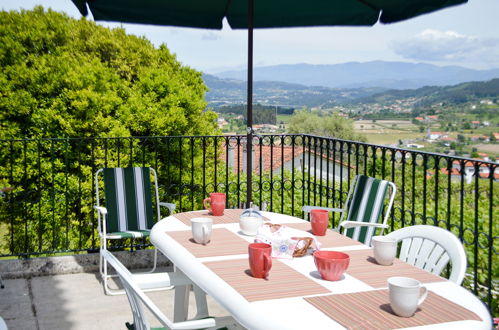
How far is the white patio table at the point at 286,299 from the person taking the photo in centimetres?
153

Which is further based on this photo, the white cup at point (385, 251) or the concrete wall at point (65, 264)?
the concrete wall at point (65, 264)

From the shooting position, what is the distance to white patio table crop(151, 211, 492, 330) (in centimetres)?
153

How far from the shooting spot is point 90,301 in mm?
4238

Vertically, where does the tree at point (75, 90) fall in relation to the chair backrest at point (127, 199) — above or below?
above

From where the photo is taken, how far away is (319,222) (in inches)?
103

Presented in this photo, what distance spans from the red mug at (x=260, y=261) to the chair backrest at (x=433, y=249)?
2.49 feet

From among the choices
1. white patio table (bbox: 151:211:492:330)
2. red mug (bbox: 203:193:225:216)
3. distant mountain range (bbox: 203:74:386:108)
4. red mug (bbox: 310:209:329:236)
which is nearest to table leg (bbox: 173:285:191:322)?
red mug (bbox: 203:193:225:216)

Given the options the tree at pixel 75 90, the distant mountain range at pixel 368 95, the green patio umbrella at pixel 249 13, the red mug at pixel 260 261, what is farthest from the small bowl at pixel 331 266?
the distant mountain range at pixel 368 95

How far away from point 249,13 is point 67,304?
265 cm

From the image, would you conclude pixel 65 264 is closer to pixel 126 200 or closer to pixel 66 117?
pixel 126 200

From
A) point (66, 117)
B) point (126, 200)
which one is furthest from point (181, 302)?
point (66, 117)

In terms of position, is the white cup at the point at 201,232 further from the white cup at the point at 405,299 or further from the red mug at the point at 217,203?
the white cup at the point at 405,299

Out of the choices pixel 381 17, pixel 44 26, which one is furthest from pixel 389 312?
pixel 44 26

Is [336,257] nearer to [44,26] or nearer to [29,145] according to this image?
[29,145]
